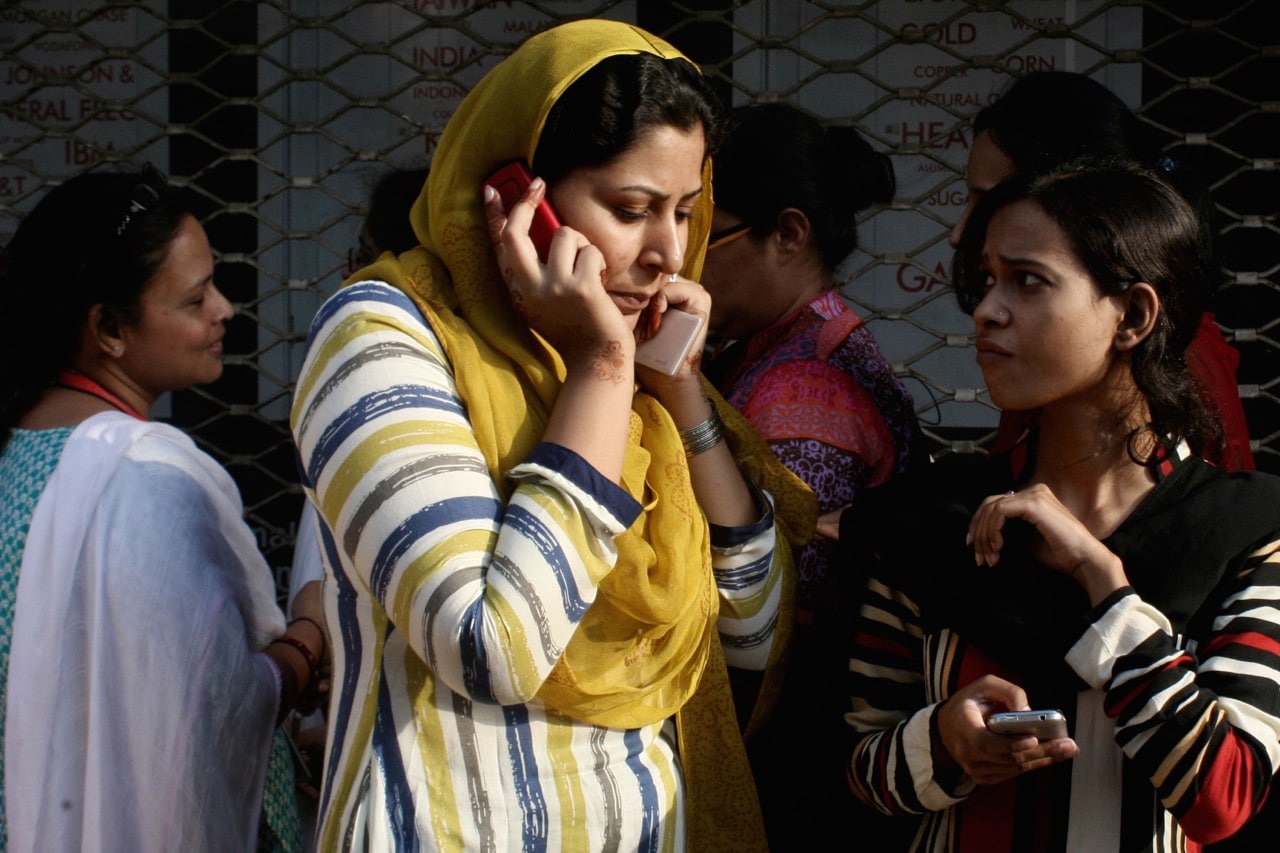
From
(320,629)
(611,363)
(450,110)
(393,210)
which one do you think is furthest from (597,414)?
(450,110)

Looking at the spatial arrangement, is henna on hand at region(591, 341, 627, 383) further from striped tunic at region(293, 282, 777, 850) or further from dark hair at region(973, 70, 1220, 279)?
dark hair at region(973, 70, 1220, 279)

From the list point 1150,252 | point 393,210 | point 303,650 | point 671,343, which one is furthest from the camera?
point 393,210

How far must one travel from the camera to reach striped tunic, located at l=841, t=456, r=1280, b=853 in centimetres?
142

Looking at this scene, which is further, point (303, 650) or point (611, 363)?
point (303, 650)

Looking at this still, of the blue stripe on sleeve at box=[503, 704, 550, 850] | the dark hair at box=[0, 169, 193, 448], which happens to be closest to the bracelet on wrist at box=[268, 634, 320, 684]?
the dark hair at box=[0, 169, 193, 448]

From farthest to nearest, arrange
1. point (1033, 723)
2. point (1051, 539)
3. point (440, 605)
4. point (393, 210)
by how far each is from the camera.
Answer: point (393, 210) < point (1051, 539) < point (1033, 723) < point (440, 605)

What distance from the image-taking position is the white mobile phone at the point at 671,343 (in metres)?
1.73

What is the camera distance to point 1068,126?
2135mm

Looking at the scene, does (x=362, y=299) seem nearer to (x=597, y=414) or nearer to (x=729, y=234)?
(x=597, y=414)

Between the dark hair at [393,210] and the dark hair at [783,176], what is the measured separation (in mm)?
714

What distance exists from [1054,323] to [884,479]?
0.53m

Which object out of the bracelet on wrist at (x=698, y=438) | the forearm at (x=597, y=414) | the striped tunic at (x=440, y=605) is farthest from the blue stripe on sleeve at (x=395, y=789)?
the bracelet on wrist at (x=698, y=438)

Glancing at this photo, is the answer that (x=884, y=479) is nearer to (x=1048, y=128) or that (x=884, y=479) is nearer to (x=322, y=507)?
(x=1048, y=128)

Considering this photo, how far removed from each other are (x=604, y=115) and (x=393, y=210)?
1.23 m
